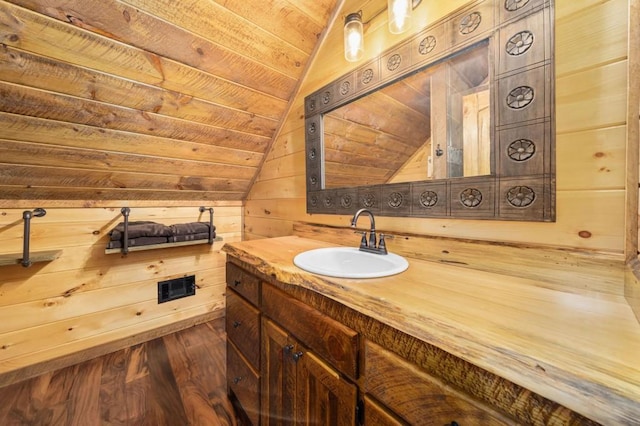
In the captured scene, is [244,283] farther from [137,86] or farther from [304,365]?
[137,86]

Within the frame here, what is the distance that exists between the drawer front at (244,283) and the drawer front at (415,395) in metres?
0.54

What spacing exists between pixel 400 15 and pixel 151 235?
73.5 inches

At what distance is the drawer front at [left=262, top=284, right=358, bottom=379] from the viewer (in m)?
0.57

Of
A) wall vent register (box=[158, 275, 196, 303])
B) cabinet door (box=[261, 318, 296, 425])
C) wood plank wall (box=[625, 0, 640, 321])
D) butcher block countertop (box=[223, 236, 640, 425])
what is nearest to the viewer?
butcher block countertop (box=[223, 236, 640, 425])

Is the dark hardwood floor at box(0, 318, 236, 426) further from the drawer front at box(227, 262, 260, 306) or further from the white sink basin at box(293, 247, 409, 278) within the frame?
the white sink basin at box(293, 247, 409, 278)

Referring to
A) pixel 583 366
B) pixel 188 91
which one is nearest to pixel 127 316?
pixel 188 91

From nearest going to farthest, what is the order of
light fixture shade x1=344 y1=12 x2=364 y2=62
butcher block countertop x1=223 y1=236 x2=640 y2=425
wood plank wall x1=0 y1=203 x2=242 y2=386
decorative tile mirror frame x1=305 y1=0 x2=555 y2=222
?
butcher block countertop x1=223 y1=236 x2=640 y2=425
decorative tile mirror frame x1=305 y1=0 x2=555 y2=222
light fixture shade x1=344 y1=12 x2=364 y2=62
wood plank wall x1=0 y1=203 x2=242 y2=386

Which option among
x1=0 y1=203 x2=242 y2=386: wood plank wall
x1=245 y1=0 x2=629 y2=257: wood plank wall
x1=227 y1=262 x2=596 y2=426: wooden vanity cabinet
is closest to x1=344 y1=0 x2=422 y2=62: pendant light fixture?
x1=245 y1=0 x2=629 y2=257: wood plank wall

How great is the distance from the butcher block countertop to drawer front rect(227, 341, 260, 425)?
0.57 m

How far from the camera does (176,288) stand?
6.43ft

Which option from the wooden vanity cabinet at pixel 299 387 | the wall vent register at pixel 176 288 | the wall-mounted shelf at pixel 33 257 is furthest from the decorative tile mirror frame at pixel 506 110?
the wall-mounted shelf at pixel 33 257

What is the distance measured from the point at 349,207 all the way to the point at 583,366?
0.94 m

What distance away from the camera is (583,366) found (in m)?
0.31

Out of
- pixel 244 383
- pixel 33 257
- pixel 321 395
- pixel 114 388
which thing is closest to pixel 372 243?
pixel 321 395
